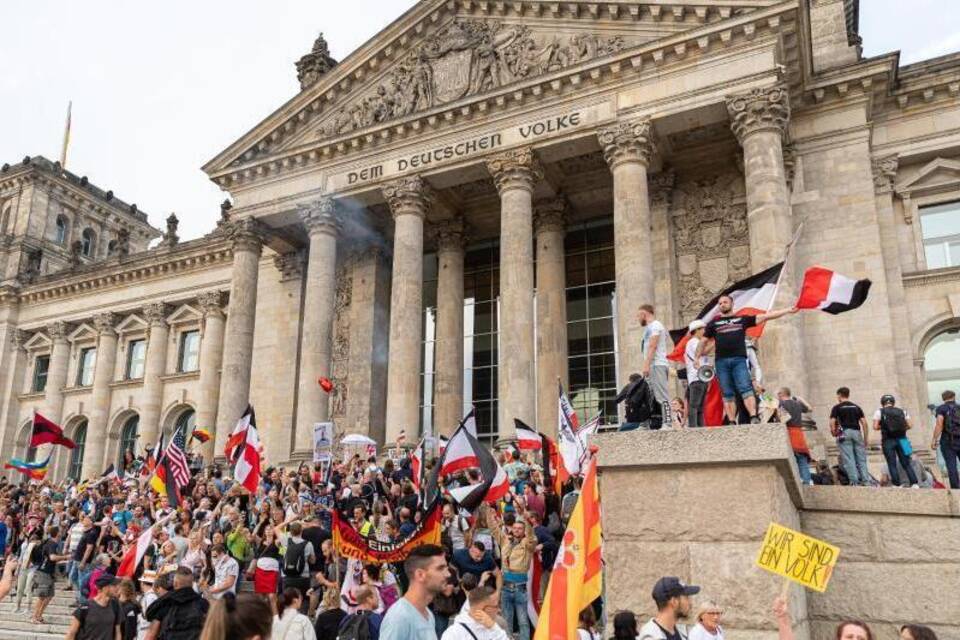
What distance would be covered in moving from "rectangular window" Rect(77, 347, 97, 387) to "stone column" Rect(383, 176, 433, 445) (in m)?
24.5

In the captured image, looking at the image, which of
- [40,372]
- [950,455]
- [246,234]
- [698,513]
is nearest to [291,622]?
[698,513]

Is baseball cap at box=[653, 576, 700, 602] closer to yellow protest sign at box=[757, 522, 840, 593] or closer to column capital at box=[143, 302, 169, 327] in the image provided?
yellow protest sign at box=[757, 522, 840, 593]

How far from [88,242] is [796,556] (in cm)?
5018

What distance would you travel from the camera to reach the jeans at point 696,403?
Answer: 30.1 feet

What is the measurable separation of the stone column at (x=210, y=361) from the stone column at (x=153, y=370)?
7.94 ft

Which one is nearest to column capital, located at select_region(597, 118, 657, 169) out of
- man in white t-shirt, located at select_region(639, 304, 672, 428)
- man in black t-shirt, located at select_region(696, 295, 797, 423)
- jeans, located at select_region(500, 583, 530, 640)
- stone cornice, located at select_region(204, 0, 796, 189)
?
stone cornice, located at select_region(204, 0, 796, 189)

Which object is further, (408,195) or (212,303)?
(212,303)

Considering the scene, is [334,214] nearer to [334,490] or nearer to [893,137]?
[334,490]

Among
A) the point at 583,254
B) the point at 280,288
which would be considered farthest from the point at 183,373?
the point at 583,254

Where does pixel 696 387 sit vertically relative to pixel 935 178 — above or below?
below

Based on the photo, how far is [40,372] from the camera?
42.8m

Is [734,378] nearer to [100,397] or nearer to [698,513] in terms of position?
Result: [698,513]

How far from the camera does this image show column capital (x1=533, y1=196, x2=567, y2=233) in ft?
83.6

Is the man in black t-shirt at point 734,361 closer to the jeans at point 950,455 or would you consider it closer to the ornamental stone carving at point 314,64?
the jeans at point 950,455
